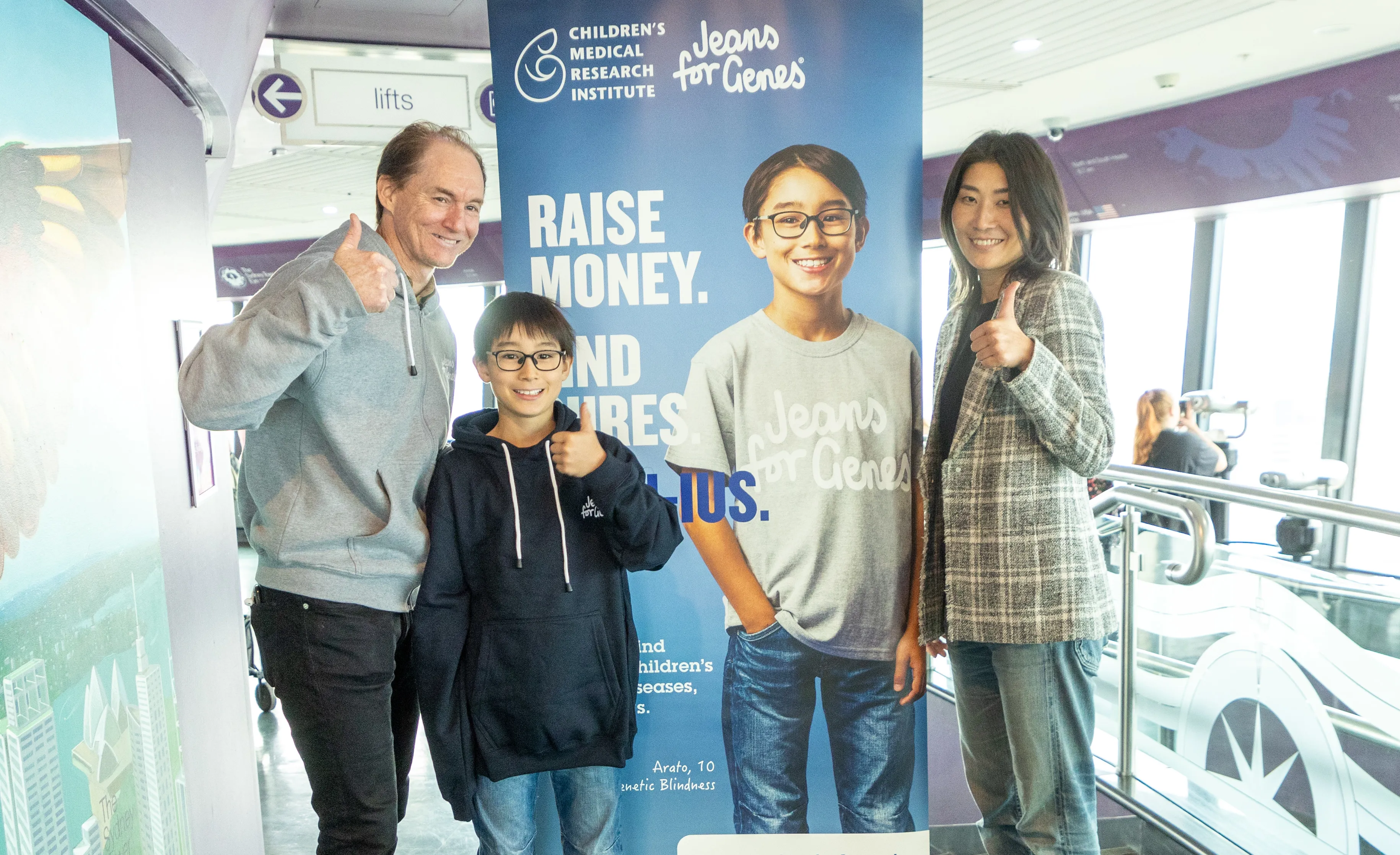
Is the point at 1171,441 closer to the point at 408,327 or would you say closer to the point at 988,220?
the point at 988,220

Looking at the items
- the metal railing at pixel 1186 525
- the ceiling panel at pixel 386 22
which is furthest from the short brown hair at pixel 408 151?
the ceiling panel at pixel 386 22

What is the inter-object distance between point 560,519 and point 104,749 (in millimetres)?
861

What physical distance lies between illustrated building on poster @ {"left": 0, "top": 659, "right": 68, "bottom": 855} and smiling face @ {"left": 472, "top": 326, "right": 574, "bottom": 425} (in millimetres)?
844

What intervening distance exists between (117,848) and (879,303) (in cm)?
182

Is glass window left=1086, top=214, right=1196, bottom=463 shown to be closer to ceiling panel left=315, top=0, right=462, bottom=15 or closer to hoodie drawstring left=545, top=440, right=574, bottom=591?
ceiling panel left=315, top=0, right=462, bottom=15

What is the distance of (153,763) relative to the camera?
5.99 ft

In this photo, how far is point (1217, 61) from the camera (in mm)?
5145

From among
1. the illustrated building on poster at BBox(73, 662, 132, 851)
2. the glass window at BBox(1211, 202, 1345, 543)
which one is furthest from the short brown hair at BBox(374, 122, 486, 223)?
the glass window at BBox(1211, 202, 1345, 543)

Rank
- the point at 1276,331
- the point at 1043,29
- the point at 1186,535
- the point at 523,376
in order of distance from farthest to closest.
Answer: the point at 1276,331 → the point at 1043,29 → the point at 1186,535 → the point at 523,376

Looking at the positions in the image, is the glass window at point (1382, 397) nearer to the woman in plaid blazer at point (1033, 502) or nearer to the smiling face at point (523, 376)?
the woman in plaid blazer at point (1033, 502)

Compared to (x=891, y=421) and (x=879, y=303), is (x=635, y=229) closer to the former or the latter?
(x=879, y=303)

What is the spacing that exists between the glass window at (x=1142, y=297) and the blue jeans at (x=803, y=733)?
5.42 m

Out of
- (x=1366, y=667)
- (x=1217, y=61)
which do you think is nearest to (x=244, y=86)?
(x=1366, y=667)

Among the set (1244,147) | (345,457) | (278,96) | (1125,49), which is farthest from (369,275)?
(1244,147)
